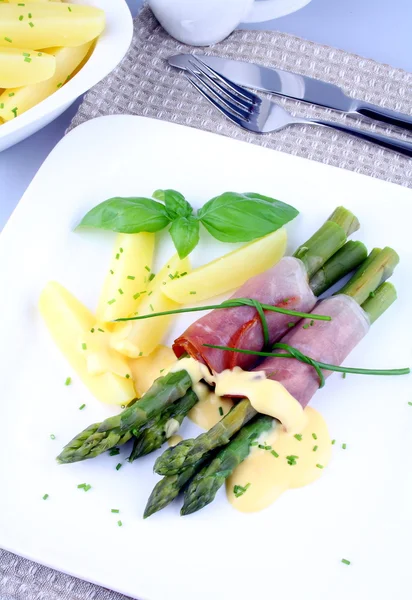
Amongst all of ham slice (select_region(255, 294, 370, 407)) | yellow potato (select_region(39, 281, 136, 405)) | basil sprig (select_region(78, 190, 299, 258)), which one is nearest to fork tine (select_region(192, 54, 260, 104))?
basil sprig (select_region(78, 190, 299, 258))

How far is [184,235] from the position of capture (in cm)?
218

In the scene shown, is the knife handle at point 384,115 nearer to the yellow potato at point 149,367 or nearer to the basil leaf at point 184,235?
the basil leaf at point 184,235

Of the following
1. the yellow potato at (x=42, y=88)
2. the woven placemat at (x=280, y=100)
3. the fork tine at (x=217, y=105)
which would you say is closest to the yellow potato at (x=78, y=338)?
the yellow potato at (x=42, y=88)

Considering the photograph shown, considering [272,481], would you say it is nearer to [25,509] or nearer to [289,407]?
[289,407]

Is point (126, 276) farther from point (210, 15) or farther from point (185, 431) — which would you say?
point (210, 15)

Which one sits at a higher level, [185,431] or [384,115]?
[384,115]

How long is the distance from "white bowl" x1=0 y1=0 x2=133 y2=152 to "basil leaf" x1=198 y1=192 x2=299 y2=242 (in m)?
0.55

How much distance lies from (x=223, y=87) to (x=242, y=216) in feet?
2.39

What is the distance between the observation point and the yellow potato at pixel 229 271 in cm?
212

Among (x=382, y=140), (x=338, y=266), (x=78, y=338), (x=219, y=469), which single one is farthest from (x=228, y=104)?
(x=219, y=469)

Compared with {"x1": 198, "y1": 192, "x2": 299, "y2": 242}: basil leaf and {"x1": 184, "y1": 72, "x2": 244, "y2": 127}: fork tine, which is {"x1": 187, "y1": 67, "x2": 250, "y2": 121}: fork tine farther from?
{"x1": 198, "y1": 192, "x2": 299, "y2": 242}: basil leaf

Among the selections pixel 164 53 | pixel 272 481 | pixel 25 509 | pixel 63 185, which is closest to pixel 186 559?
pixel 272 481

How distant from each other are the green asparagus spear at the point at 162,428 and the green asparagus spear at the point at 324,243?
0.57 m

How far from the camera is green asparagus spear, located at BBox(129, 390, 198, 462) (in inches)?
73.6
